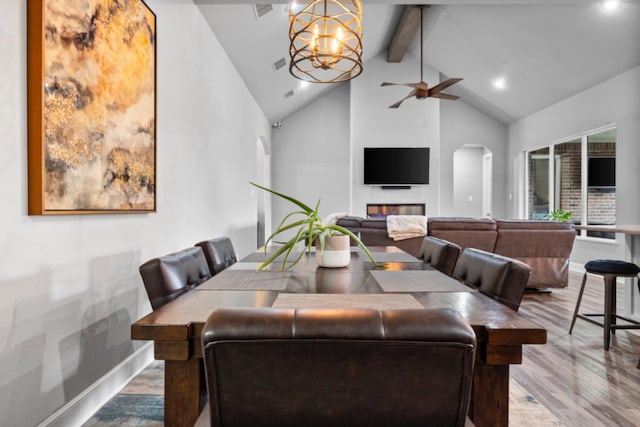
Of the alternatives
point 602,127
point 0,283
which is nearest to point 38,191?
point 0,283

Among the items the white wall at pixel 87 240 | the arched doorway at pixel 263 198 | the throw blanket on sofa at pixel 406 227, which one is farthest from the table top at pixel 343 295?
the arched doorway at pixel 263 198

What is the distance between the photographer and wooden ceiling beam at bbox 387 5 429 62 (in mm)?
6188

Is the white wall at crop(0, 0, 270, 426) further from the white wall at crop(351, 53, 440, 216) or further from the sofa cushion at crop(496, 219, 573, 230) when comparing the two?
the white wall at crop(351, 53, 440, 216)

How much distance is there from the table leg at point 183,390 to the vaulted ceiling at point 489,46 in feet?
9.89

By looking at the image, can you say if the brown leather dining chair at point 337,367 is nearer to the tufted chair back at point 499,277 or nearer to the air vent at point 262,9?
the tufted chair back at point 499,277

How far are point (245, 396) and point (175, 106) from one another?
259cm

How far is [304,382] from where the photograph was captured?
2.00 feet

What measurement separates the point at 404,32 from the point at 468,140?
3013mm

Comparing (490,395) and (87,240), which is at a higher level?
(87,240)

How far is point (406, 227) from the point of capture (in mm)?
4051

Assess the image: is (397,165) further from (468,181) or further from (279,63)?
(279,63)

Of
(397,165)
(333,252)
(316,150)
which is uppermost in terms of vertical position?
(316,150)

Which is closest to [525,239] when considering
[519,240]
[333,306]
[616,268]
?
[519,240]

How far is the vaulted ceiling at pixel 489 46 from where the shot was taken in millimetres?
3988
